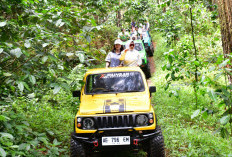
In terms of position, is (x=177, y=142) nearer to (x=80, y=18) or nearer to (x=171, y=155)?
(x=171, y=155)

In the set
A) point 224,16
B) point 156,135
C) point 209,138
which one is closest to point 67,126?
point 156,135

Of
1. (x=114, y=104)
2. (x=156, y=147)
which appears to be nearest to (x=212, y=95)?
(x=156, y=147)

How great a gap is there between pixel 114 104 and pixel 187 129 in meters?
2.34

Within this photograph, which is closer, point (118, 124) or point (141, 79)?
point (118, 124)

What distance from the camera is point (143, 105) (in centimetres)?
453

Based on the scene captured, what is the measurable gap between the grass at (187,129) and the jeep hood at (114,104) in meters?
1.26

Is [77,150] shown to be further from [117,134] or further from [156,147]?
[156,147]

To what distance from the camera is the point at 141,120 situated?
14.3ft

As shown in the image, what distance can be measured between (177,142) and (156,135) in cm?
120

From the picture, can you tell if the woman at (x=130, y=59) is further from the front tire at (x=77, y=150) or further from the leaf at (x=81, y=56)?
the leaf at (x=81, y=56)

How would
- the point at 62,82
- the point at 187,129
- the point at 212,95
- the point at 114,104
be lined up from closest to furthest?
the point at 212,95 → the point at 62,82 → the point at 114,104 → the point at 187,129

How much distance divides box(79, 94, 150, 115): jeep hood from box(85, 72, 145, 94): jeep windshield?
11.1 inches

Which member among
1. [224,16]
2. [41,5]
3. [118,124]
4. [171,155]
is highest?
→ [41,5]

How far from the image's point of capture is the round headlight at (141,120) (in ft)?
14.3
